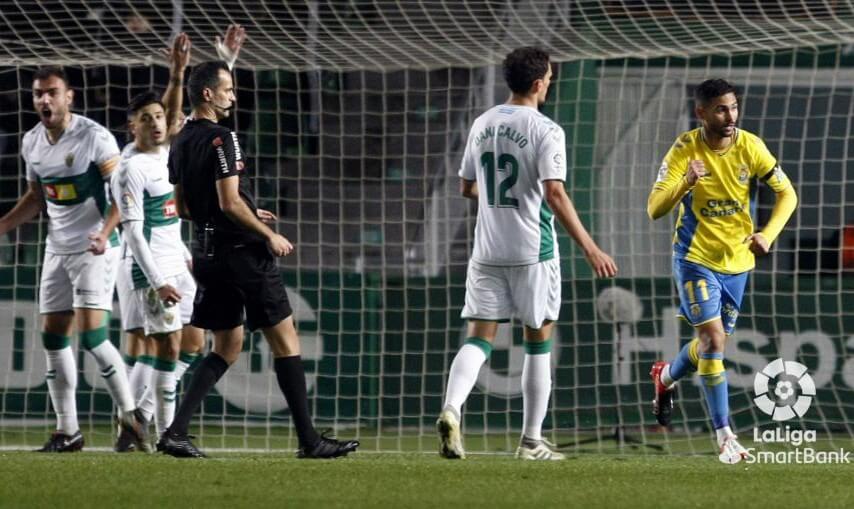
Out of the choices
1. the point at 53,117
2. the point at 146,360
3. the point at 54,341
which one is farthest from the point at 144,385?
the point at 53,117

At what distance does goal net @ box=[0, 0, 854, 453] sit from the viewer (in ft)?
33.5

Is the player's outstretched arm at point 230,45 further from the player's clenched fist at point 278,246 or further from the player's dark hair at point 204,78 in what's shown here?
the player's clenched fist at point 278,246

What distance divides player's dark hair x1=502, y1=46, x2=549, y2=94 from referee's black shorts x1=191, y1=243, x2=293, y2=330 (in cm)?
138

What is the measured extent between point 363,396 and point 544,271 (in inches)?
145

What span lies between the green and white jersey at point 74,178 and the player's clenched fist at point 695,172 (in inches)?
126

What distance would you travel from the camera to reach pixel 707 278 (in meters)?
7.54

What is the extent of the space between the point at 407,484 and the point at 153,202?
10.2ft

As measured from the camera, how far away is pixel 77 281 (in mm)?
8312

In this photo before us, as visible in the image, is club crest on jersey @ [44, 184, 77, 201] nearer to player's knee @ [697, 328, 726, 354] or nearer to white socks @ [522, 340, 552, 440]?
white socks @ [522, 340, 552, 440]

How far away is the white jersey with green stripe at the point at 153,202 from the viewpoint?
807 cm

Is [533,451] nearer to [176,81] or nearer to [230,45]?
[230,45]

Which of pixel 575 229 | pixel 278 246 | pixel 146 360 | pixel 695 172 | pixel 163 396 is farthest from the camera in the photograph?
pixel 146 360

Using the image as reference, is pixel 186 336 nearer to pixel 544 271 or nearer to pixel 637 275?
pixel 544 271

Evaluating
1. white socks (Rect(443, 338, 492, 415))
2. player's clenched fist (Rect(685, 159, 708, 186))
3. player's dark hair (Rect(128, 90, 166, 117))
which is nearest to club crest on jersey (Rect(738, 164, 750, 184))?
player's clenched fist (Rect(685, 159, 708, 186))
